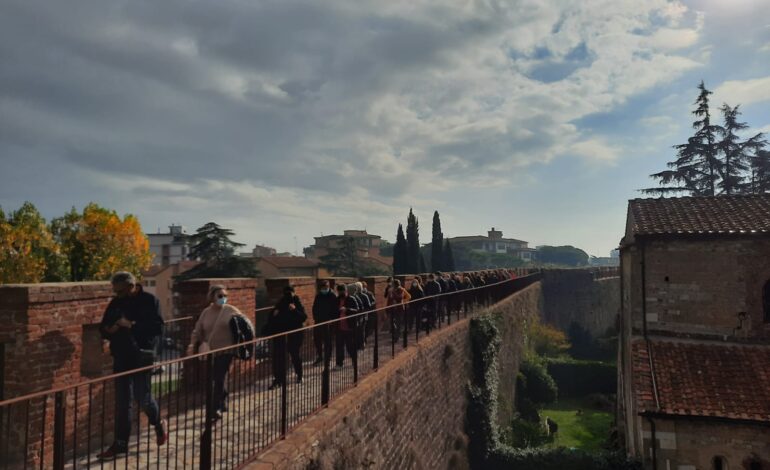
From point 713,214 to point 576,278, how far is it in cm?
2741

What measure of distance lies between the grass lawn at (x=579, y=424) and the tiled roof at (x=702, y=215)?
348 inches

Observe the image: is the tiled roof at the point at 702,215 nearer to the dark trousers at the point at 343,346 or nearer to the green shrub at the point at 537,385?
the dark trousers at the point at 343,346

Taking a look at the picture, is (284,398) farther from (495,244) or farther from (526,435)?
(495,244)

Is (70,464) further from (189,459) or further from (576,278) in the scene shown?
(576,278)

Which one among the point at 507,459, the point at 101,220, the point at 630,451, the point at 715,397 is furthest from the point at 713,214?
the point at 101,220

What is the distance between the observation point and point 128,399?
4328 mm

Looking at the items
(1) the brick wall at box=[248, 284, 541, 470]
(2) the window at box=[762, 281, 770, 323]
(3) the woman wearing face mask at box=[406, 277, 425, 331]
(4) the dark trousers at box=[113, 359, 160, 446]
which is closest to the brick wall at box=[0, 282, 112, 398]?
(4) the dark trousers at box=[113, 359, 160, 446]

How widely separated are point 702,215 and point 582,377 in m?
15.1

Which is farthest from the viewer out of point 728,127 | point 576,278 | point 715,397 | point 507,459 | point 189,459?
point 576,278

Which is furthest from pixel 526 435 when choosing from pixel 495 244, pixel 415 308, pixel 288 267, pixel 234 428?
pixel 495 244

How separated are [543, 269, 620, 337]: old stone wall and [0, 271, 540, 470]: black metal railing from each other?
33.5m

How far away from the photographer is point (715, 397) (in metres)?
10.4

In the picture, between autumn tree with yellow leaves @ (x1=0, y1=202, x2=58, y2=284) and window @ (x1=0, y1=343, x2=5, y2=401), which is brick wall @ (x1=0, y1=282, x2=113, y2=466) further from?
autumn tree with yellow leaves @ (x1=0, y1=202, x2=58, y2=284)

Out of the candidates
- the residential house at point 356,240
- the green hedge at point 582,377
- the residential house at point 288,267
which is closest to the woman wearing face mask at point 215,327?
the green hedge at point 582,377
